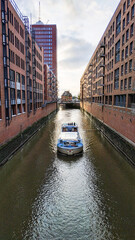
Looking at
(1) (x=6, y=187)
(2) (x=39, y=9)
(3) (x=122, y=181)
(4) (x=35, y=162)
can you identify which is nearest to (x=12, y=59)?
(4) (x=35, y=162)

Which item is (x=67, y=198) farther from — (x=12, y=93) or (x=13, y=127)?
(x=12, y=93)

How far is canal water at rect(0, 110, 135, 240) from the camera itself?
353 inches

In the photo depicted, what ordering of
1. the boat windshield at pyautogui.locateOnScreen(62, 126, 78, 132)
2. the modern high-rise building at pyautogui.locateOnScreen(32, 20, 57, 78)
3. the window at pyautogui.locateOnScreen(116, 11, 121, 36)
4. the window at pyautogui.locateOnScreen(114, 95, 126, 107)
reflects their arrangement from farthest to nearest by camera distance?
1. the modern high-rise building at pyautogui.locateOnScreen(32, 20, 57, 78)
2. the window at pyautogui.locateOnScreen(116, 11, 121, 36)
3. the boat windshield at pyautogui.locateOnScreen(62, 126, 78, 132)
4. the window at pyautogui.locateOnScreen(114, 95, 126, 107)

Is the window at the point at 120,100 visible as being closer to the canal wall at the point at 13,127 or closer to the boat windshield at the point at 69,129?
the boat windshield at the point at 69,129

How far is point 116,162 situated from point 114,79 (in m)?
19.1

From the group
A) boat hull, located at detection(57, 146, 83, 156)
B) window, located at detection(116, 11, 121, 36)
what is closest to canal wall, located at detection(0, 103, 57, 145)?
boat hull, located at detection(57, 146, 83, 156)

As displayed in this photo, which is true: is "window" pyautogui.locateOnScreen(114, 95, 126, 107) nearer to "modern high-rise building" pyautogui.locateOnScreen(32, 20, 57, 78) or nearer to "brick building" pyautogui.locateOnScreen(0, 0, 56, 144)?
"brick building" pyautogui.locateOnScreen(0, 0, 56, 144)

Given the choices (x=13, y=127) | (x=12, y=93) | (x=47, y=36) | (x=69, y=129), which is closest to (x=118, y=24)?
(x=69, y=129)

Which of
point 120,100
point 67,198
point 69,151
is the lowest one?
point 67,198

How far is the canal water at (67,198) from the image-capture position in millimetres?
8977

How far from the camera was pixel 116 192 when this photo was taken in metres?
12.5

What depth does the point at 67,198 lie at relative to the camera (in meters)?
11.9

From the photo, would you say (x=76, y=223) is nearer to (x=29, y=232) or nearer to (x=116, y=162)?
(x=29, y=232)

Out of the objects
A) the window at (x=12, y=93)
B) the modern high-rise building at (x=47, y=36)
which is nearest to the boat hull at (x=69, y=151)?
the window at (x=12, y=93)
